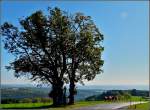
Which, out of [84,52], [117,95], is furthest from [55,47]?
[117,95]

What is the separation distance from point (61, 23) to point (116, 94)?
22297 millimetres

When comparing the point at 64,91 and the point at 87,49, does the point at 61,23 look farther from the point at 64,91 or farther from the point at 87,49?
the point at 64,91

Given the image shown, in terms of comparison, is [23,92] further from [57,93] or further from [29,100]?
[57,93]

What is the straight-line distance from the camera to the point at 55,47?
5644 centimetres

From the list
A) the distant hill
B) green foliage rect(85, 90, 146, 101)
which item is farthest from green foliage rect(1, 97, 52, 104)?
green foliage rect(85, 90, 146, 101)

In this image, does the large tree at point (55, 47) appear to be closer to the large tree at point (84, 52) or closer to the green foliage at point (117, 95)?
the large tree at point (84, 52)

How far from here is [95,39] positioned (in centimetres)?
5869

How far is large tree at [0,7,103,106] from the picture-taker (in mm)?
56344

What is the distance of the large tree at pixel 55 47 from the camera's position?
56344mm

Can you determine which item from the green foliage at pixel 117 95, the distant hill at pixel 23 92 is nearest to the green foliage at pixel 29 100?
the distant hill at pixel 23 92

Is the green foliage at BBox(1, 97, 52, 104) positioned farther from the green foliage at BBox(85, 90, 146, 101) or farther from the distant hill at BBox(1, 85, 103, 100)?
the green foliage at BBox(85, 90, 146, 101)

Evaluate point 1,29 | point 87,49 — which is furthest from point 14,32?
point 87,49

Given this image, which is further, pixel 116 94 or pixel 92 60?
pixel 116 94

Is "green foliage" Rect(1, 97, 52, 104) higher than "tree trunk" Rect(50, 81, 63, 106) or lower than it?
lower
